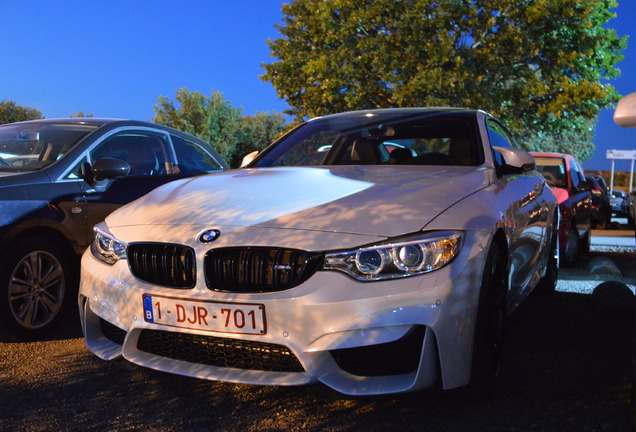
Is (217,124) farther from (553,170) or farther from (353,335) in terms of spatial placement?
(353,335)

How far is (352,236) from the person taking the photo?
2939mm

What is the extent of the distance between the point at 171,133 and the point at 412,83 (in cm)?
1633

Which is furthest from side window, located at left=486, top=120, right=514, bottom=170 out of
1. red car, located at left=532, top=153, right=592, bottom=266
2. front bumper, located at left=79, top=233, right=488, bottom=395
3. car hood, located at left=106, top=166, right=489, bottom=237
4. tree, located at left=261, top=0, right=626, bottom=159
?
tree, located at left=261, top=0, right=626, bottom=159

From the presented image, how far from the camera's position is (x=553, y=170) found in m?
9.58

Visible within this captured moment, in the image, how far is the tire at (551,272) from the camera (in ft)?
19.5

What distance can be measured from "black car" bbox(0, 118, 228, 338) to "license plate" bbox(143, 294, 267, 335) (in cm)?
173

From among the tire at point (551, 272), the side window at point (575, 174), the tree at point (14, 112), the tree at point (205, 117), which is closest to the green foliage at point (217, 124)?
the tree at point (205, 117)

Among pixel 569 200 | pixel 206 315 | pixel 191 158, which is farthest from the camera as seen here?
pixel 569 200

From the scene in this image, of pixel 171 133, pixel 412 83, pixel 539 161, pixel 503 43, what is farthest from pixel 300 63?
pixel 171 133

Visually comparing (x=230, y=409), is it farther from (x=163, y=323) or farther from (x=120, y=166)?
(x=120, y=166)

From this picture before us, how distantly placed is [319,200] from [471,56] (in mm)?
20055

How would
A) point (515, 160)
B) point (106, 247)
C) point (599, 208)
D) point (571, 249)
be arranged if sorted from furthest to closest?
point (599, 208)
point (571, 249)
point (515, 160)
point (106, 247)

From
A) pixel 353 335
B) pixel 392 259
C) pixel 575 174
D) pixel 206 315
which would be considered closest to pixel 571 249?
pixel 575 174

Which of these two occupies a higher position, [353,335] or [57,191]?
[57,191]
